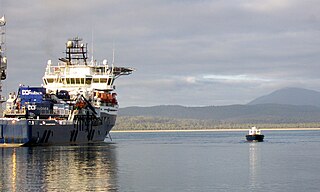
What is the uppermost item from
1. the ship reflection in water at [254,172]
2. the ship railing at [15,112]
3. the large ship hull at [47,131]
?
the ship railing at [15,112]

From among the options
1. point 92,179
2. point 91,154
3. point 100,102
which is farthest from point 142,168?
point 100,102

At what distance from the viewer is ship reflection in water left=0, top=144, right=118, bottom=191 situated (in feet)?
162

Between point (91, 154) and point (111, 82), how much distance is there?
39.9m

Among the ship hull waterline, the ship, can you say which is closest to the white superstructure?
the ship

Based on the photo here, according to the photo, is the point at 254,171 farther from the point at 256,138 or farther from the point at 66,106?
the point at 256,138

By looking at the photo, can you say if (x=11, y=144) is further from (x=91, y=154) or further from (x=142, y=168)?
(x=142, y=168)

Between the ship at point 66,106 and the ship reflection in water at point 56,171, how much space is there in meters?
9.54

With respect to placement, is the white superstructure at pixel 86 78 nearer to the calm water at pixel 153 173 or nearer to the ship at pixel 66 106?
the ship at pixel 66 106

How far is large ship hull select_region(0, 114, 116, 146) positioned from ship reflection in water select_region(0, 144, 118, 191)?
26.0ft

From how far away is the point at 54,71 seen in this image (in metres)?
125

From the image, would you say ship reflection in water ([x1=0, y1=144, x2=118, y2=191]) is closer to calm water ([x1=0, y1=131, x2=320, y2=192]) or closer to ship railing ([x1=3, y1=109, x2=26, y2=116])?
calm water ([x1=0, y1=131, x2=320, y2=192])

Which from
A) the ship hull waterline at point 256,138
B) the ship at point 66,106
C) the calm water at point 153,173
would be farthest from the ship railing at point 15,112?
the ship hull waterline at point 256,138

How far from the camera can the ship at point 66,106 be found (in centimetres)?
9688

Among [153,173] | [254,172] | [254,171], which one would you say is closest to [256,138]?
[254,171]
